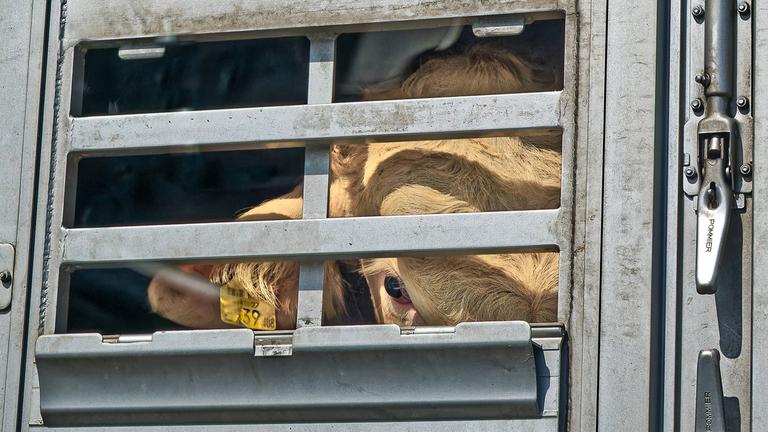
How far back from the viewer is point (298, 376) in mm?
2396

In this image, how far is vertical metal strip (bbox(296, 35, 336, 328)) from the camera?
2445 mm

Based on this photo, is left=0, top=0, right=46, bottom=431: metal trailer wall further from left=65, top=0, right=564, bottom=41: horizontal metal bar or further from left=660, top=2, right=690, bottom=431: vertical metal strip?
left=660, top=2, right=690, bottom=431: vertical metal strip

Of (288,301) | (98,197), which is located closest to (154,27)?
(98,197)

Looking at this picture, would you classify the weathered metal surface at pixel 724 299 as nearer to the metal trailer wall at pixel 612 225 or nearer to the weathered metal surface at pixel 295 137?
the metal trailer wall at pixel 612 225

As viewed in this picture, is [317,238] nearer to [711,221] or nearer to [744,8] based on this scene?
[711,221]

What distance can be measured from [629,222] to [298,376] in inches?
24.7

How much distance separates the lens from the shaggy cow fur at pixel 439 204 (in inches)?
97.7

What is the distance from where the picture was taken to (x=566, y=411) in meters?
2.25

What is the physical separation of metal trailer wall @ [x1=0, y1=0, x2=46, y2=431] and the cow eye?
0.68 meters

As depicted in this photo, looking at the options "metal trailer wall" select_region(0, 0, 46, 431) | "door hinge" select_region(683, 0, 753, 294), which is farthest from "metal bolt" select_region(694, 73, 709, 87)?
"metal trailer wall" select_region(0, 0, 46, 431)

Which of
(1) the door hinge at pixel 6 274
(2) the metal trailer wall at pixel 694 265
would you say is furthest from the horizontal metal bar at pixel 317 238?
(2) the metal trailer wall at pixel 694 265

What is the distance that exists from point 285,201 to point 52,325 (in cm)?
49

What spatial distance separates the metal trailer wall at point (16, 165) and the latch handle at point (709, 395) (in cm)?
123

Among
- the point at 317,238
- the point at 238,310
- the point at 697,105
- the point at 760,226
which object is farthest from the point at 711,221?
the point at 238,310
